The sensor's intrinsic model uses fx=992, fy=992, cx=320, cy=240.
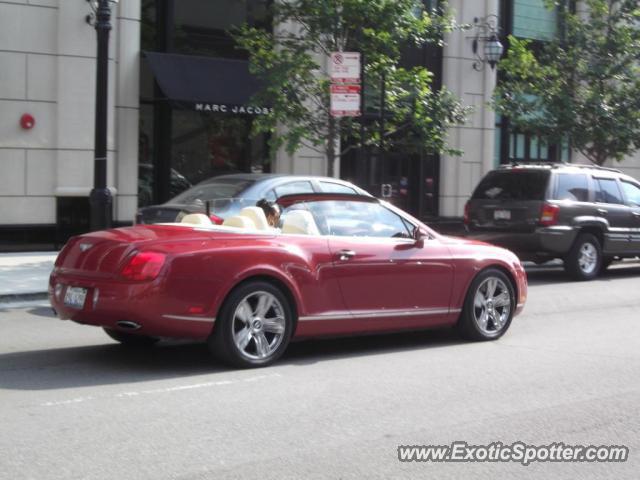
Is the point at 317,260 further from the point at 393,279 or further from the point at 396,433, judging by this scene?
the point at 396,433

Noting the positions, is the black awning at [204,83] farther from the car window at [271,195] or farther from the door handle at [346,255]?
the door handle at [346,255]

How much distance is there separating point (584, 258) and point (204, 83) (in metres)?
7.95

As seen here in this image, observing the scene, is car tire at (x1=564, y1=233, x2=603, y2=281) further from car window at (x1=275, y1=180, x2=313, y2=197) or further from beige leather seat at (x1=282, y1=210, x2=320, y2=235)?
beige leather seat at (x1=282, y1=210, x2=320, y2=235)

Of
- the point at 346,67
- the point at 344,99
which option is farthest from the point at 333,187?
the point at 346,67

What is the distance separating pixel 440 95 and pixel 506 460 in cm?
1288

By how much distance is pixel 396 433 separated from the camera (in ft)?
20.0

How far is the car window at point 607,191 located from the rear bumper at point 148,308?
10897mm

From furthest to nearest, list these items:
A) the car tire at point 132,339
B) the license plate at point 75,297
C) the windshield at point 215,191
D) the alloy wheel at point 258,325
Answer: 1. the windshield at point 215,191
2. the car tire at point 132,339
3. the alloy wheel at point 258,325
4. the license plate at point 75,297

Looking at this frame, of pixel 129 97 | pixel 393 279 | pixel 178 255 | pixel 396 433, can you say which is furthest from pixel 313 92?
pixel 396 433

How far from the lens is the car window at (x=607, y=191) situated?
1694 centimetres

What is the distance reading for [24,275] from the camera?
48.1ft

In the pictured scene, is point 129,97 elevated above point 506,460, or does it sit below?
above

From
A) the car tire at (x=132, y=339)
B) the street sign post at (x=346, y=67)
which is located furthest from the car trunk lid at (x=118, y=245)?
the street sign post at (x=346, y=67)

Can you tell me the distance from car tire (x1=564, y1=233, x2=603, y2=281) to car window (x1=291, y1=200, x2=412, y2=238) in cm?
771
